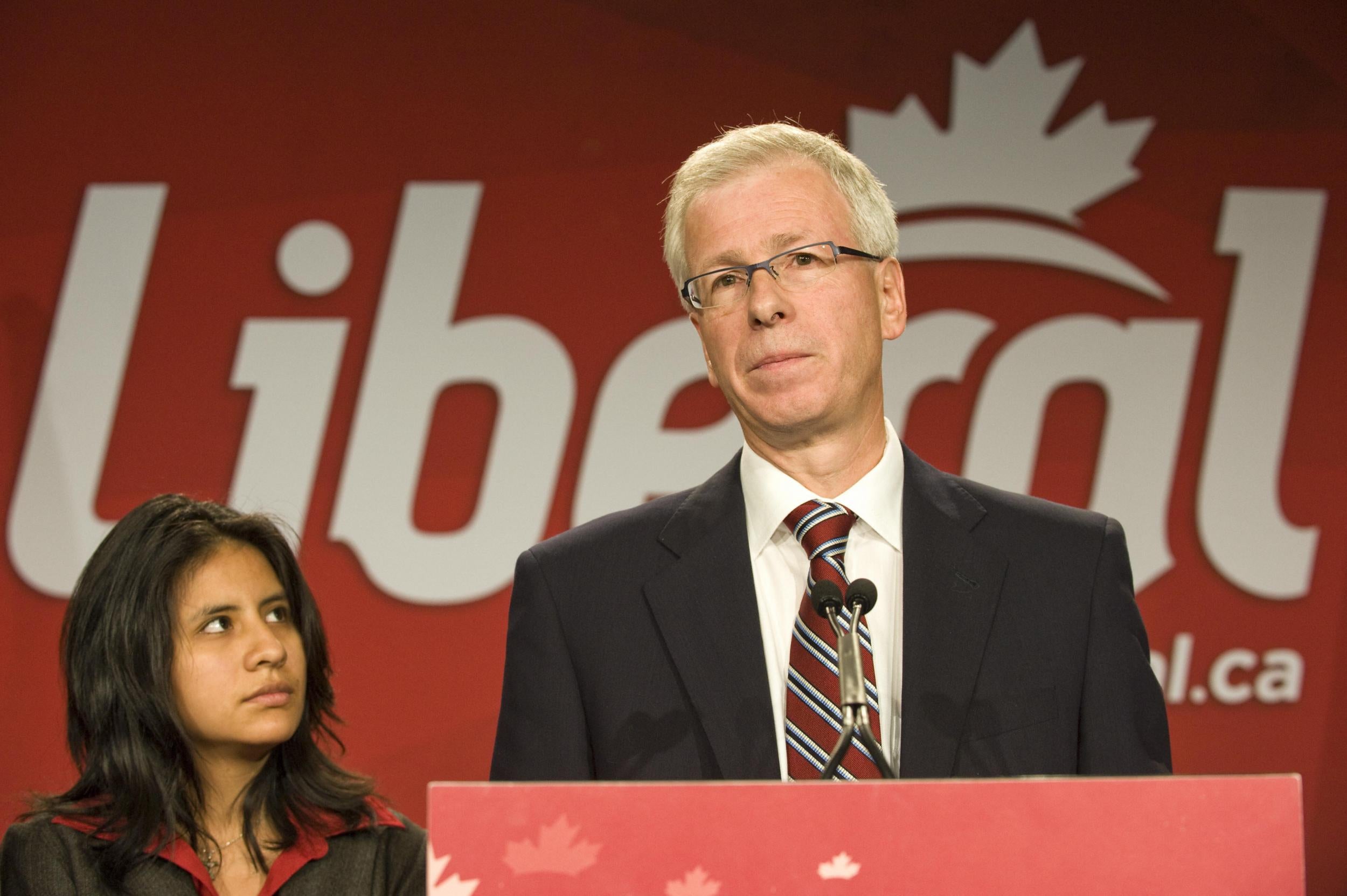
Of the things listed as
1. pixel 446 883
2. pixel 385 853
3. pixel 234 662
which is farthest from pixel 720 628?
pixel 234 662

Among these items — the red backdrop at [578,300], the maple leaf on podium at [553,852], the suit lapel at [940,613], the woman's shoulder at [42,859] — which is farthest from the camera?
the red backdrop at [578,300]

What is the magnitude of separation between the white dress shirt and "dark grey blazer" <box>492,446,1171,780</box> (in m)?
0.02

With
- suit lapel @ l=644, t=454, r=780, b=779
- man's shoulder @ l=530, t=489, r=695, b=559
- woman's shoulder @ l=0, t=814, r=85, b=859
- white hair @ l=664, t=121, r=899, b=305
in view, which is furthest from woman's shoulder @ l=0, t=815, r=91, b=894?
white hair @ l=664, t=121, r=899, b=305

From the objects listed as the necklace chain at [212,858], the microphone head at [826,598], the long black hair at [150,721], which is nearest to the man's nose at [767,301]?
the microphone head at [826,598]

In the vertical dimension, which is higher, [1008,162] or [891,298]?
[1008,162]

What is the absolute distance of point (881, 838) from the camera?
1.03m

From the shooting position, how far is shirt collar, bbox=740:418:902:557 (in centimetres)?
170

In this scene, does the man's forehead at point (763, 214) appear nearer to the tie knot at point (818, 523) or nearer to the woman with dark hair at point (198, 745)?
the tie knot at point (818, 523)

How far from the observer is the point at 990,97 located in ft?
12.4

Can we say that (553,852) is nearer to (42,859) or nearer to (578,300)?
(42,859)

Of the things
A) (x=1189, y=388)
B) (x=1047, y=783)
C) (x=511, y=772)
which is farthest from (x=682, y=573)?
(x=1189, y=388)

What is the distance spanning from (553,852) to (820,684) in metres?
0.59

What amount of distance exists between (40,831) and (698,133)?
2.42m

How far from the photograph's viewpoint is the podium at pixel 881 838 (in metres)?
1.02
